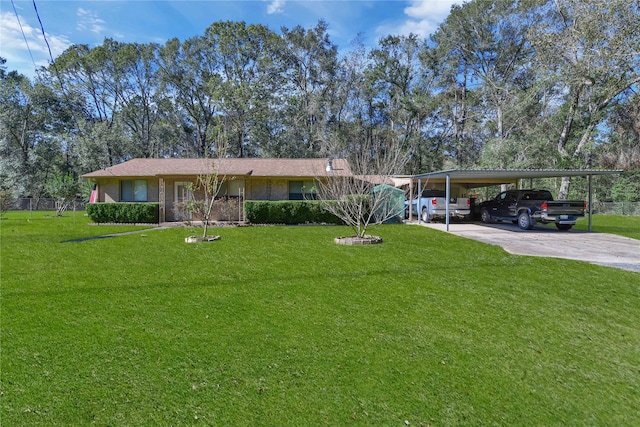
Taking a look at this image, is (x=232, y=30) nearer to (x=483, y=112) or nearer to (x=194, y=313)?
(x=483, y=112)

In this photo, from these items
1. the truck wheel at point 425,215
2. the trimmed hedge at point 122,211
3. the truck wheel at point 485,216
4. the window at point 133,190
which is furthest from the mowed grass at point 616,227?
the window at point 133,190

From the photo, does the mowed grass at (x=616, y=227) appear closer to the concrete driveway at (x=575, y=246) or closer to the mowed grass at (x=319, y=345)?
the concrete driveway at (x=575, y=246)

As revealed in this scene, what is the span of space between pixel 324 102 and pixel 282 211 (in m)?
20.6

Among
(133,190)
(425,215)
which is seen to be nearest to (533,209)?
(425,215)

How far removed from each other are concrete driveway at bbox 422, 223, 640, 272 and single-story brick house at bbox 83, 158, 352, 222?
9.04 metres

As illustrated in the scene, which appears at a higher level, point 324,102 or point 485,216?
point 324,102

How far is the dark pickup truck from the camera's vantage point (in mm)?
14164

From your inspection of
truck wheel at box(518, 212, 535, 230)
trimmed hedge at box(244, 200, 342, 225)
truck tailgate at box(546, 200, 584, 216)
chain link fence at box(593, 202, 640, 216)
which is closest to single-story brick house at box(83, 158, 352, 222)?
trimmed hedge at box(244, 200, 342, 225)

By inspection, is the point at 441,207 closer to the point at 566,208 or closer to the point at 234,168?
the point at 566,208

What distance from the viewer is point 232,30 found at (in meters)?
36.7

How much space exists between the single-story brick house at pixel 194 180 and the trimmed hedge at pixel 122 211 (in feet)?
1.88

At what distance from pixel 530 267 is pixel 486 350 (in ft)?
15.2

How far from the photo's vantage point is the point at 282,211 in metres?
17.3

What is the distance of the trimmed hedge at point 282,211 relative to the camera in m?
17.2
